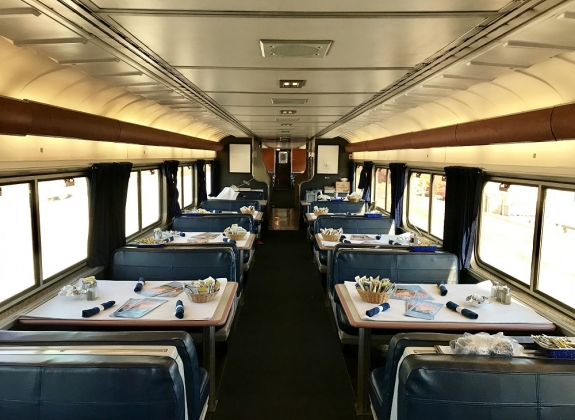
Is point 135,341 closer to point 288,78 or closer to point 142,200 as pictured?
point 288,78

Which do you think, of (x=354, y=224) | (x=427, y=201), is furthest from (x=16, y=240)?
(x=427, y=201)

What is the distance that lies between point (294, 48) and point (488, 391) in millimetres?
2066

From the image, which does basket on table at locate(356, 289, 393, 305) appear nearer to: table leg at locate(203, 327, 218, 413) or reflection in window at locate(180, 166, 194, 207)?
table leg at locate(203, 327, 218, 413)

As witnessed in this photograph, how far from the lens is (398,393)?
208 centimetres

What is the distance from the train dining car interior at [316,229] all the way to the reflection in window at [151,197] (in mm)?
605

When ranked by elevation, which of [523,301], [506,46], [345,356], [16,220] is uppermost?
[506,46]

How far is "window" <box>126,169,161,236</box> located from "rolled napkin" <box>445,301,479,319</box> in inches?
A: 191

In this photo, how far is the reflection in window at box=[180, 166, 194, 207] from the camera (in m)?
10.9

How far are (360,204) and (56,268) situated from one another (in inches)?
266

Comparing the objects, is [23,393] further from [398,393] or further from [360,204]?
[360,204]

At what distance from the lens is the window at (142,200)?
687 centimetres

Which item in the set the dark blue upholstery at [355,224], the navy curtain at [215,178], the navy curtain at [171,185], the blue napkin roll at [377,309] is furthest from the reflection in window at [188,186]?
the blue napkin roll at [377,309]

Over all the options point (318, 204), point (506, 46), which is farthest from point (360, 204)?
point (506, 46)

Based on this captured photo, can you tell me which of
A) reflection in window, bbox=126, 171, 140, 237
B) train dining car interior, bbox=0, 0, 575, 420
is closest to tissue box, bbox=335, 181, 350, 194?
train dining car interior, bbox=0, 0, 575, 420
